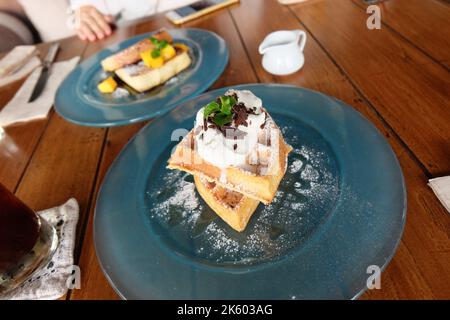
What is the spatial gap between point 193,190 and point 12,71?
1598 millimetres

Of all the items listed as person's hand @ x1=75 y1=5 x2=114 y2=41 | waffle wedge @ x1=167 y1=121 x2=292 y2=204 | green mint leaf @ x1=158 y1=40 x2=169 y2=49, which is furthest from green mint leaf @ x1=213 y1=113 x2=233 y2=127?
person's hand @ x1=75 y1=5 x2=114 y2=41

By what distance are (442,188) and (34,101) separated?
1.75 meters

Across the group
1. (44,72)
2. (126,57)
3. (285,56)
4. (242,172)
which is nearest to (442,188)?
(242,172)

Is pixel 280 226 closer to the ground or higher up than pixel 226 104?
closer to the ground

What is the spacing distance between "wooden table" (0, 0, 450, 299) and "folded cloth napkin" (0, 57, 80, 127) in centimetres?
5

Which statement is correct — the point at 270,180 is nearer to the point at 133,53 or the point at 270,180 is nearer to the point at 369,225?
the point at 369,225

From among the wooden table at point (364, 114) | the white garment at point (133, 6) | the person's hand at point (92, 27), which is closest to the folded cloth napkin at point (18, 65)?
the wooden table at point (364, 114)

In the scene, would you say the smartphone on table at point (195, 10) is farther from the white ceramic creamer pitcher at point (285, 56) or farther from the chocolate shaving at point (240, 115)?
the chocolate shaving at point (240, 115)

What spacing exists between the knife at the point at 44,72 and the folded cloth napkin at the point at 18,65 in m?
0.06

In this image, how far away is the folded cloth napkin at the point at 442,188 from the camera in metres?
0.79

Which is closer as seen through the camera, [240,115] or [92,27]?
[240,115]

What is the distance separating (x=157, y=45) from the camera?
166cm

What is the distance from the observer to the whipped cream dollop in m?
0.95

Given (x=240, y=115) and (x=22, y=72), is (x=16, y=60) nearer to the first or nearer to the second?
(x=22, y=72)
